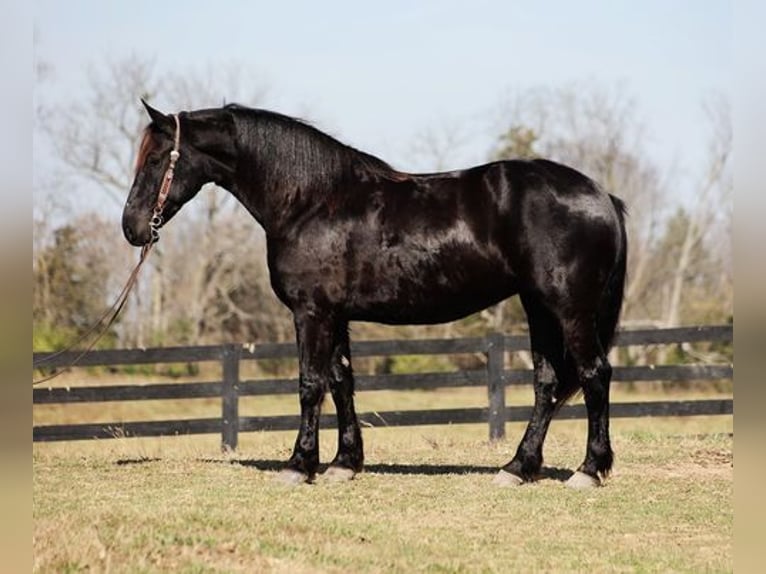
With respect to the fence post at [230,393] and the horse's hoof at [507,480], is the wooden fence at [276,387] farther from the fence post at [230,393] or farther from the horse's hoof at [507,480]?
the horse's hoof at [507,480]

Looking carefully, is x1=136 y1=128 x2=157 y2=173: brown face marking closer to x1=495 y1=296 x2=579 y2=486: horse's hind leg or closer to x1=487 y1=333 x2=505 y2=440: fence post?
x1=495 y1=296 x2=579 y2=486: horse's hind leg

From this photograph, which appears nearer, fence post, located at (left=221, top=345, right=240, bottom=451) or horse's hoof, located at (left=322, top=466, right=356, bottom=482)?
horse's hoof, located at (left=322, top=466, right=356, bottom=482)

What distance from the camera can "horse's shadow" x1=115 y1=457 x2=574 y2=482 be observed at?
8.50 m

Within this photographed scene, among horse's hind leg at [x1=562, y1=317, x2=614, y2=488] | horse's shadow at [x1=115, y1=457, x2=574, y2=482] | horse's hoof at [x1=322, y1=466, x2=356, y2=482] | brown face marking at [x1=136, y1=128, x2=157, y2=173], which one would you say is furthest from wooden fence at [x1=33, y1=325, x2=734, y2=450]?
horse's hind leg at [x1=562, y1=317, x2=614, y2=488]

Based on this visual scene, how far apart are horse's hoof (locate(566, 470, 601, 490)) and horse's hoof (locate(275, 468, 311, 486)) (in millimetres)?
1992

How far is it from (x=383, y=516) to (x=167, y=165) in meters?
3.22

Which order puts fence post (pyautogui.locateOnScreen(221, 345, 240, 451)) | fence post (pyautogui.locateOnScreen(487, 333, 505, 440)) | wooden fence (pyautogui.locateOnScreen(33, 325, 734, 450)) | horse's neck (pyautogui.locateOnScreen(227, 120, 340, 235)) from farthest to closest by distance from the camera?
fence post (pyautogui.locateOnScreen(487, 333, 505, 440))
wooden fence (pyautogui.locateOnScreen(33, 325, 734, 450))
fence post (pyautogui.locateOnScreen(221, 345, 240, 451))
horse's neck (pyautogui.locateOnScreen(227, 120, 340, 235))

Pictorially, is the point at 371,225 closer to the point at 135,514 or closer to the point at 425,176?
the point at 425,176

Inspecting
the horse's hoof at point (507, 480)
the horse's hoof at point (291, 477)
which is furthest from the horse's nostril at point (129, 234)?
the horse's hoof at point (507, 480)

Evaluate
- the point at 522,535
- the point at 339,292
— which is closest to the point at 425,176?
the point at 339,292

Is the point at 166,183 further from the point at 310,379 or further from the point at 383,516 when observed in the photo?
the point at 383,516

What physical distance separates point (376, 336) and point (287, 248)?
23.4 meters

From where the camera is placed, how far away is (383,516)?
6.62m

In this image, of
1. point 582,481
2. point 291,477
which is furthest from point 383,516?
point 582,481
